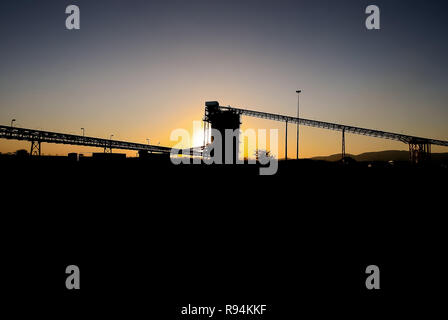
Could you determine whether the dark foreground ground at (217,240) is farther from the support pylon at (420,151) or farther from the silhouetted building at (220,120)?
the support pylon at (420,151)

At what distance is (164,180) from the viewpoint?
51.2ft

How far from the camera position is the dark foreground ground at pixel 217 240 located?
710 centimetres

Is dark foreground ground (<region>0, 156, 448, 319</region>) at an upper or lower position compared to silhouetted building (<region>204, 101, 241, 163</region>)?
lower

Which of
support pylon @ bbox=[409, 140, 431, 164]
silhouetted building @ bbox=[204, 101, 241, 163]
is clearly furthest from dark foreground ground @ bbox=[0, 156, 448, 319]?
support pylon @ bbox=[409, 140, 431, 164]

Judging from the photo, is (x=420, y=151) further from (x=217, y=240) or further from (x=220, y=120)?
(x=217, y=240)

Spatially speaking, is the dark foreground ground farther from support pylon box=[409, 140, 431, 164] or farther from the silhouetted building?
support pylon box=[409, 140, 431, 164]

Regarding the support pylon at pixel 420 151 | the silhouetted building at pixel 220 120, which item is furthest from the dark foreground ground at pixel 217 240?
the support pylon at pixel 420 151

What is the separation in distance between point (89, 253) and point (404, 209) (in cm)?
1517

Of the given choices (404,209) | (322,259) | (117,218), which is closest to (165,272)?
(117,218)

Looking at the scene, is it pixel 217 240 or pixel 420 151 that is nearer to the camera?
pixel 217 240

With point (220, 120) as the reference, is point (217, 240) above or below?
below

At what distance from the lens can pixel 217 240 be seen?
32.5 feet

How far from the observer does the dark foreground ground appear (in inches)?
279

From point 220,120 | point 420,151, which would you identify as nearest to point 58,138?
point 220,120
